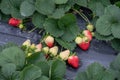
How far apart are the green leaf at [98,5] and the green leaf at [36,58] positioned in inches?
20.8

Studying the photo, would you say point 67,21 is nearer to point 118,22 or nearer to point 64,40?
point 64,40

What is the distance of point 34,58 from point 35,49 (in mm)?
124

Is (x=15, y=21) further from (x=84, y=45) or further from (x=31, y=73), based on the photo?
(x=31, y=73)

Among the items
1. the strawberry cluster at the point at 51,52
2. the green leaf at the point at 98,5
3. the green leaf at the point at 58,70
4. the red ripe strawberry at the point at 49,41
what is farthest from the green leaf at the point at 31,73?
the green leaf at the point at 98,5

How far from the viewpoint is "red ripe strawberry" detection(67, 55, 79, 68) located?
90.2 inches

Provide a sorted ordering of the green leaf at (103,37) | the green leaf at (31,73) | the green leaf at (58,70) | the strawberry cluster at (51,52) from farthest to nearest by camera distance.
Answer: the green leaf at (103,37) → the strawberry cluster at (51,52) → the green leaf at (58,70) → the green leaf at (31,73)

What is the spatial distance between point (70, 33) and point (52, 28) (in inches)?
4.5

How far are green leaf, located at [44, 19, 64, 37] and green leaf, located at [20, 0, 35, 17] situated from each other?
157 mm

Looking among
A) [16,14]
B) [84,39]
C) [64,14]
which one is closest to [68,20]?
[64,14]

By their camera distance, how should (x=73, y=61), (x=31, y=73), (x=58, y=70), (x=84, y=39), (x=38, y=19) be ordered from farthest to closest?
(x=38, y=19) → (x=84, y=39) → (x=73, y=61) → (x=58, y=70) → (x=31, y=73)

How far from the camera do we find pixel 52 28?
2.38m

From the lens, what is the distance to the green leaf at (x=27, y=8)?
247 centimetres

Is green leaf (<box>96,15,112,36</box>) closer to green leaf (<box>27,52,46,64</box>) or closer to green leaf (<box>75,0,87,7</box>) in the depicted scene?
green leaf (<box>75,0,87,7</box>)

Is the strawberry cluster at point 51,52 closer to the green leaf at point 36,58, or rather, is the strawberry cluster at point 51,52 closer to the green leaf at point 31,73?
the green leaf at point 36,58
